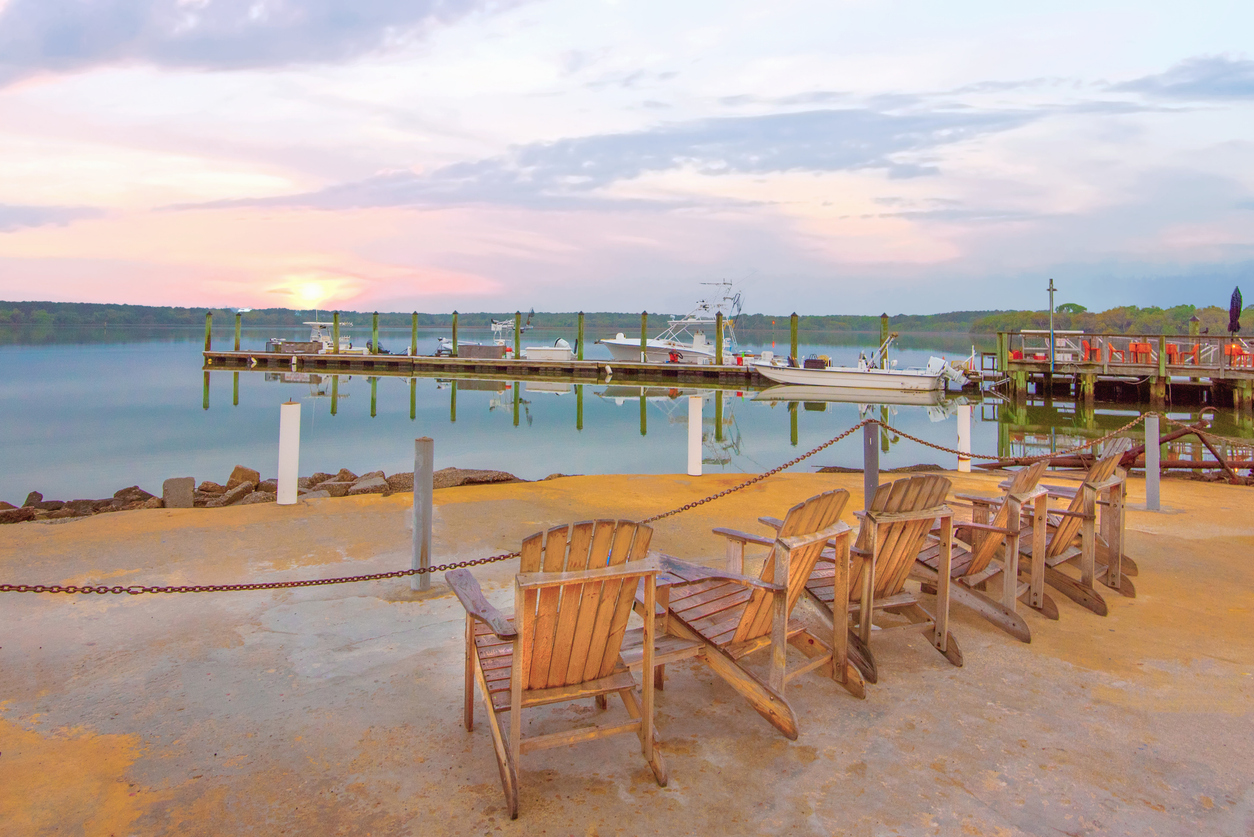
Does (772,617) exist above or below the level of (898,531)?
below

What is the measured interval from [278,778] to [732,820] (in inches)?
67.8

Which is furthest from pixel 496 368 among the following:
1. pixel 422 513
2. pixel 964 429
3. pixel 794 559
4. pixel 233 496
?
pixel 794 559

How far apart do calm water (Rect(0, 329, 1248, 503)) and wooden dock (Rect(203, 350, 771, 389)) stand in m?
2.20

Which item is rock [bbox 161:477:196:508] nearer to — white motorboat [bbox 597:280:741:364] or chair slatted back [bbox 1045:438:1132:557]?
chair slatted back [bbox 1045:438:1132:557]

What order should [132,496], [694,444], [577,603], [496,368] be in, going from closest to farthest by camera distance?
[577,603], [132,496], [694,444], [496,368]

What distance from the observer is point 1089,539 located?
4.95 metres

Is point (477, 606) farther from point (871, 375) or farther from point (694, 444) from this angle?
point (871, 375)

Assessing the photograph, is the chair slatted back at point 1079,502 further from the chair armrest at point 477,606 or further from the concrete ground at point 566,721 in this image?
the chair armrest at point 477,606

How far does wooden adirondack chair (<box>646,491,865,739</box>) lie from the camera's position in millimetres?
3221

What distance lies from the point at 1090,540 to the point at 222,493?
10.0m

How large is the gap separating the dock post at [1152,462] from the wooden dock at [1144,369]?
2623 cm

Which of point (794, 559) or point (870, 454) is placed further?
point (870, 454)

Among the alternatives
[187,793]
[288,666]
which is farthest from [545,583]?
[288,666]

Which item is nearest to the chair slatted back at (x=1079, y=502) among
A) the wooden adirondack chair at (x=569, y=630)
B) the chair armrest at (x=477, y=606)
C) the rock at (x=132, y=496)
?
the wooden adirondack chair at (x=569, y=630)
